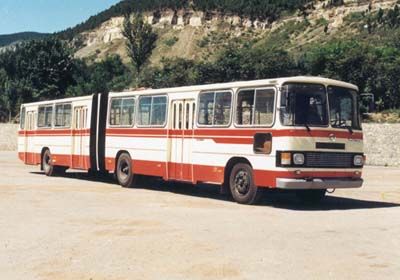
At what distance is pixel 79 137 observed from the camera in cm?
2417

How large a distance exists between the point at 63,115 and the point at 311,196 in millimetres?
11293

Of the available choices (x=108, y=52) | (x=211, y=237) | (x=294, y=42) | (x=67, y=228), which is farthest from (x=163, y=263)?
(x=108, y=52)

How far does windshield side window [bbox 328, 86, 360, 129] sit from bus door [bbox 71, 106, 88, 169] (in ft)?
33.5

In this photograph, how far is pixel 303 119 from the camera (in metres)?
15.5

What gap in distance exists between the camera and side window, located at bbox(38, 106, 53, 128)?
26641 mm

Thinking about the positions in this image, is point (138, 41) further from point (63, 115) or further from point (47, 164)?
point (63, 115)

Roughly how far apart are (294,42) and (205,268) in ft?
442

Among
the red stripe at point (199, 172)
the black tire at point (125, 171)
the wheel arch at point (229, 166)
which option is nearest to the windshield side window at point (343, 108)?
the red stripe at point (199, 172)

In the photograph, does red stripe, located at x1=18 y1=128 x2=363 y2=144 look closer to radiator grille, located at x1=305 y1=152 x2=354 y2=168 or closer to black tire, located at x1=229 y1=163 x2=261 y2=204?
radiator grille, located at x1=305 y1=152 x2=354 y2=168

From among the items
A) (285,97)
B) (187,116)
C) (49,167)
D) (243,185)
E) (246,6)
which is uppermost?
(246,6)

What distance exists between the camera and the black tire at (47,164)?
26483 millimetres

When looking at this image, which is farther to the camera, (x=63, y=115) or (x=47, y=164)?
(x=47, y=164)

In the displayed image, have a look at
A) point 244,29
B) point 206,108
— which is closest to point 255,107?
point 206,108

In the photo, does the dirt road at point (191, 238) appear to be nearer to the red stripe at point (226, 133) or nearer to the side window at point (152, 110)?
the red stripe at point (226, 133)
